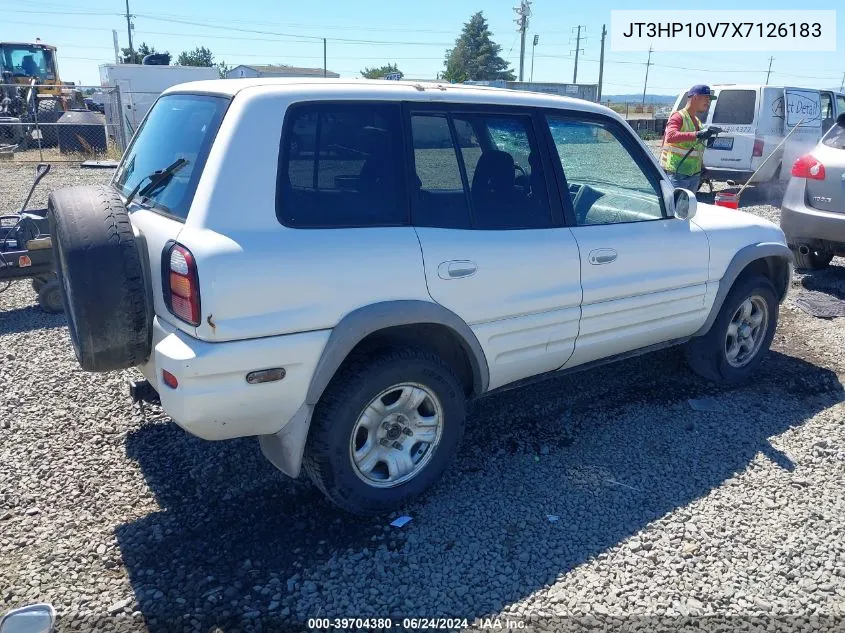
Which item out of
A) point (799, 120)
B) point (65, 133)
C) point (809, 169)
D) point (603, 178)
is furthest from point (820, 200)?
point (65, 133)

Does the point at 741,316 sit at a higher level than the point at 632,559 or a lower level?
higher

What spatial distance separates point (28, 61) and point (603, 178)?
85.3 ft

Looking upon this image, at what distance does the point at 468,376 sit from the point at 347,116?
1.46m

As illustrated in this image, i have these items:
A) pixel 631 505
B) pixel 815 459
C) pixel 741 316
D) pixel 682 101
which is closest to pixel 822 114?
pixel 682 101

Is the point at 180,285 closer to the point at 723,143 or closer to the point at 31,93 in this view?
the point at 723,143

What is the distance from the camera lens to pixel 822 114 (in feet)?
46.3

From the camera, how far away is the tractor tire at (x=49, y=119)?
19469mm

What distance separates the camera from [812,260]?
779 centimetres

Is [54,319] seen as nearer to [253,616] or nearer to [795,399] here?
[253,616]

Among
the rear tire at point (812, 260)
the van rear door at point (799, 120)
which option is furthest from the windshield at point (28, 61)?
the rear tire at point (812, 260)

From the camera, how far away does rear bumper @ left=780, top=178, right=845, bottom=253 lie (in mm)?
6691

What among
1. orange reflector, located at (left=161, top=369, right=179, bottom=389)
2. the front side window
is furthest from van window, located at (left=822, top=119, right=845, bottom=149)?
orange reflector, located at (left=161, top=369, right=179, bottom=389)

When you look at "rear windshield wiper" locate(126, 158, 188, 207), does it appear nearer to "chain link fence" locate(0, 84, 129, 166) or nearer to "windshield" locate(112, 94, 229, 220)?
"windshield" locate(112, 94, 229, 220)

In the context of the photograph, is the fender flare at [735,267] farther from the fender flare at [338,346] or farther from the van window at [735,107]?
the van window at [735,107]
